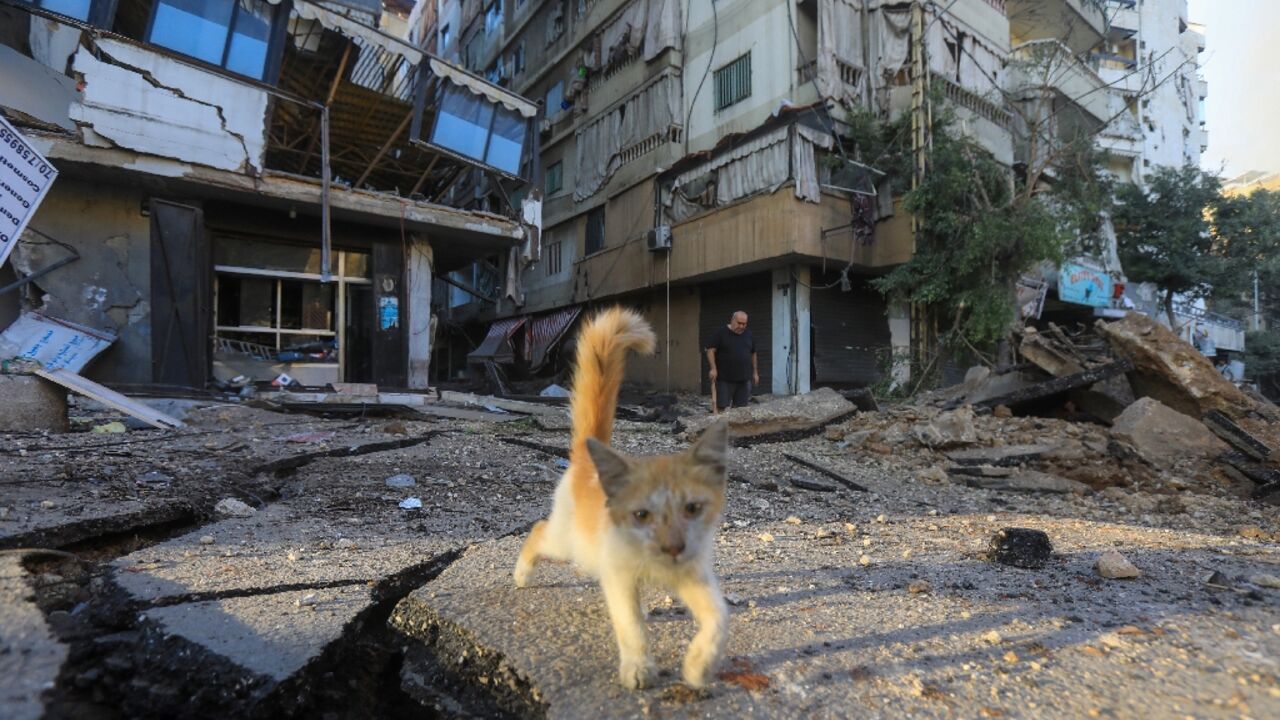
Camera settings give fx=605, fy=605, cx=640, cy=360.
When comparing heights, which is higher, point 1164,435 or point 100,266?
point 100,266

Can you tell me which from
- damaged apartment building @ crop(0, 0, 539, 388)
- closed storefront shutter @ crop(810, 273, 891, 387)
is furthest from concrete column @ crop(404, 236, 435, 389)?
closed storefront shutter @ crop(810, 273, 891, 387)

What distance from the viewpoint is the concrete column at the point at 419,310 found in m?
11.3

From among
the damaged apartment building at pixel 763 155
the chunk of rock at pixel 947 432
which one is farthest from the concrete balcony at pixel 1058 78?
the chunk of rock at pixel 947 432

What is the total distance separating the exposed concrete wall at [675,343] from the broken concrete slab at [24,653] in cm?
1441

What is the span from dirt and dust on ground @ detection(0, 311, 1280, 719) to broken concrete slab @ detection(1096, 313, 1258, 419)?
162 centimetres

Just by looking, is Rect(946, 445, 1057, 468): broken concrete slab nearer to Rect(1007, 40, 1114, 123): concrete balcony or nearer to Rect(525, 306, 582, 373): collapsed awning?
Rect(1007, 40, 1114, 123): concrete balcony

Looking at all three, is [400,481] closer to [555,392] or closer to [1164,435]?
[1164,435]

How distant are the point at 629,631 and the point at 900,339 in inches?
576

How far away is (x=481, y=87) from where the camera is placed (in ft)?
36.6

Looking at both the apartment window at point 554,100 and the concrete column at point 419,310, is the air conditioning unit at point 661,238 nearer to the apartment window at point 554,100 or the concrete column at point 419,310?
the concrete column at point 419,310

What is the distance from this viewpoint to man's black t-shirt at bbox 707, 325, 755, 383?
26.3 feet

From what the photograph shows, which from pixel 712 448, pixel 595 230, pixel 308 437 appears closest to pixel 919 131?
pixel 595 230

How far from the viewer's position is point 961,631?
6.79 feet

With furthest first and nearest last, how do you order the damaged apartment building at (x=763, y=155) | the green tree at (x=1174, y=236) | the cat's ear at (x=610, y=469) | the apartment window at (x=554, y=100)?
the green tree at (x=1174, y=236), the apartment window at (x=554, y=100), the damaged apartment building at (x=763, y=155), the cat's ear at (x=610, y=469)
